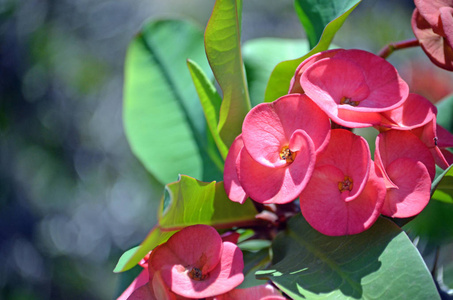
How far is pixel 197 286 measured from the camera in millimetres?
433

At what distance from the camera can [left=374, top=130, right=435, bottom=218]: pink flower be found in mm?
443

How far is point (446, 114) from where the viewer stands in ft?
2.57

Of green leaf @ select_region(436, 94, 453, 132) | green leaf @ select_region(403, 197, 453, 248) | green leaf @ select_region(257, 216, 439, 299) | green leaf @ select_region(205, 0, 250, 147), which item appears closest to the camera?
green leaf @ select_region(257, 216, 439, 299)

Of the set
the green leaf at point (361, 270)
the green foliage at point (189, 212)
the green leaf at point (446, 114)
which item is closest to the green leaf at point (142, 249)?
the green foliage at point (189, 212)

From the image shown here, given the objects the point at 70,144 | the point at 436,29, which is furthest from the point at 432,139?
the point at 70,144

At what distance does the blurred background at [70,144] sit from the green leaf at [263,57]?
1.32 meters

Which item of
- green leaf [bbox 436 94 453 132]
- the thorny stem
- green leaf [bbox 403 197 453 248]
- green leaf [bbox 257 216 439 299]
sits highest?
the thorny stem

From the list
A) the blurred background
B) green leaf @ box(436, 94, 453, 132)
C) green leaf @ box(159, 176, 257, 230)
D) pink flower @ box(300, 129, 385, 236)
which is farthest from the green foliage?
the blurred background

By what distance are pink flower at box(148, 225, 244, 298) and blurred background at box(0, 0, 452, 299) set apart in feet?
4.97

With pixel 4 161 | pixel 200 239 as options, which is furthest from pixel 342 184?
pixel 4 161

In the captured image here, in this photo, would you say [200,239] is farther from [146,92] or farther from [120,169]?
[120,169]

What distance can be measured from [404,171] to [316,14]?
278 millimetres

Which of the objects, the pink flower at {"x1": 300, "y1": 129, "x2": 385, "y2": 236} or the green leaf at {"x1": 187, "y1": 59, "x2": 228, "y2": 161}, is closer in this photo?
the pink flower at {"x1": 300, "y1": 129, "x2": 385, "y2": 236}

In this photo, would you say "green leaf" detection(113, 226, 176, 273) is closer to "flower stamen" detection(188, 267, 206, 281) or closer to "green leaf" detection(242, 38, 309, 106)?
"flower stamen" detection(188, 267, 206, 281)
